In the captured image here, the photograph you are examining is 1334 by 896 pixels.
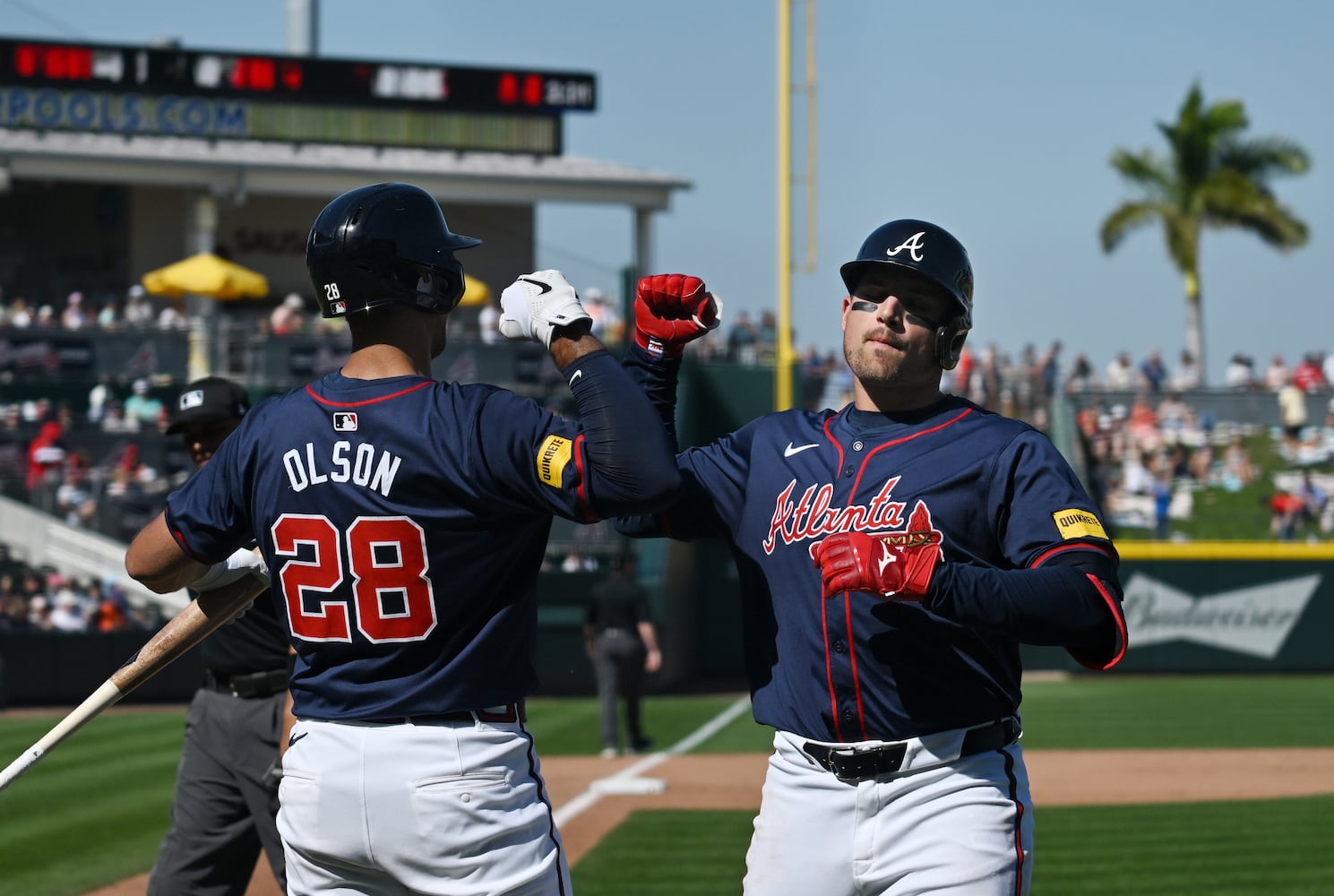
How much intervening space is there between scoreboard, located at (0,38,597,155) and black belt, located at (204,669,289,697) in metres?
25.4

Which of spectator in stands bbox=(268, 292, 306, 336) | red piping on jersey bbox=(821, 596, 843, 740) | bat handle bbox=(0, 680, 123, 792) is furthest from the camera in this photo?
spectator in stands bbox=(268, 292, 306, 336)

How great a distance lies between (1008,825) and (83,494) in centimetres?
2032

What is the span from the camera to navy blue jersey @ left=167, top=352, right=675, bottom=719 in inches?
125

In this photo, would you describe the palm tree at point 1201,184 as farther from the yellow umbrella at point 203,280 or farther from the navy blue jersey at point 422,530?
the navy blue jersey at point 422,530

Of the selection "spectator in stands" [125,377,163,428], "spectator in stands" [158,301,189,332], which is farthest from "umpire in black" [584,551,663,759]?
"spectator in stands" [158,301,189,332]

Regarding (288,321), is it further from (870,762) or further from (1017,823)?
(1017,823)

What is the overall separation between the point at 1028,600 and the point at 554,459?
991mm

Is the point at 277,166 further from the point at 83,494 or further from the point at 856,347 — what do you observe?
the point at 856,347

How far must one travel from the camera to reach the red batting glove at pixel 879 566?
3.22m

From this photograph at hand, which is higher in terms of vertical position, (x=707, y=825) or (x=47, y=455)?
(x=47, y=455)

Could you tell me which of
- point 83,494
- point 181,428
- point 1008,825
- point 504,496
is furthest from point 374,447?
point 83,494

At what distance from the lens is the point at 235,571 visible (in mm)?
3908

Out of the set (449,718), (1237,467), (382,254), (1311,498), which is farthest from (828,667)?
(1237,467)

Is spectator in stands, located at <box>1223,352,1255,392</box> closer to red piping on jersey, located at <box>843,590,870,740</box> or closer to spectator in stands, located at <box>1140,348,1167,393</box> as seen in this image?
spectator in stands, located at <box>1140,348,1167,393</box>
